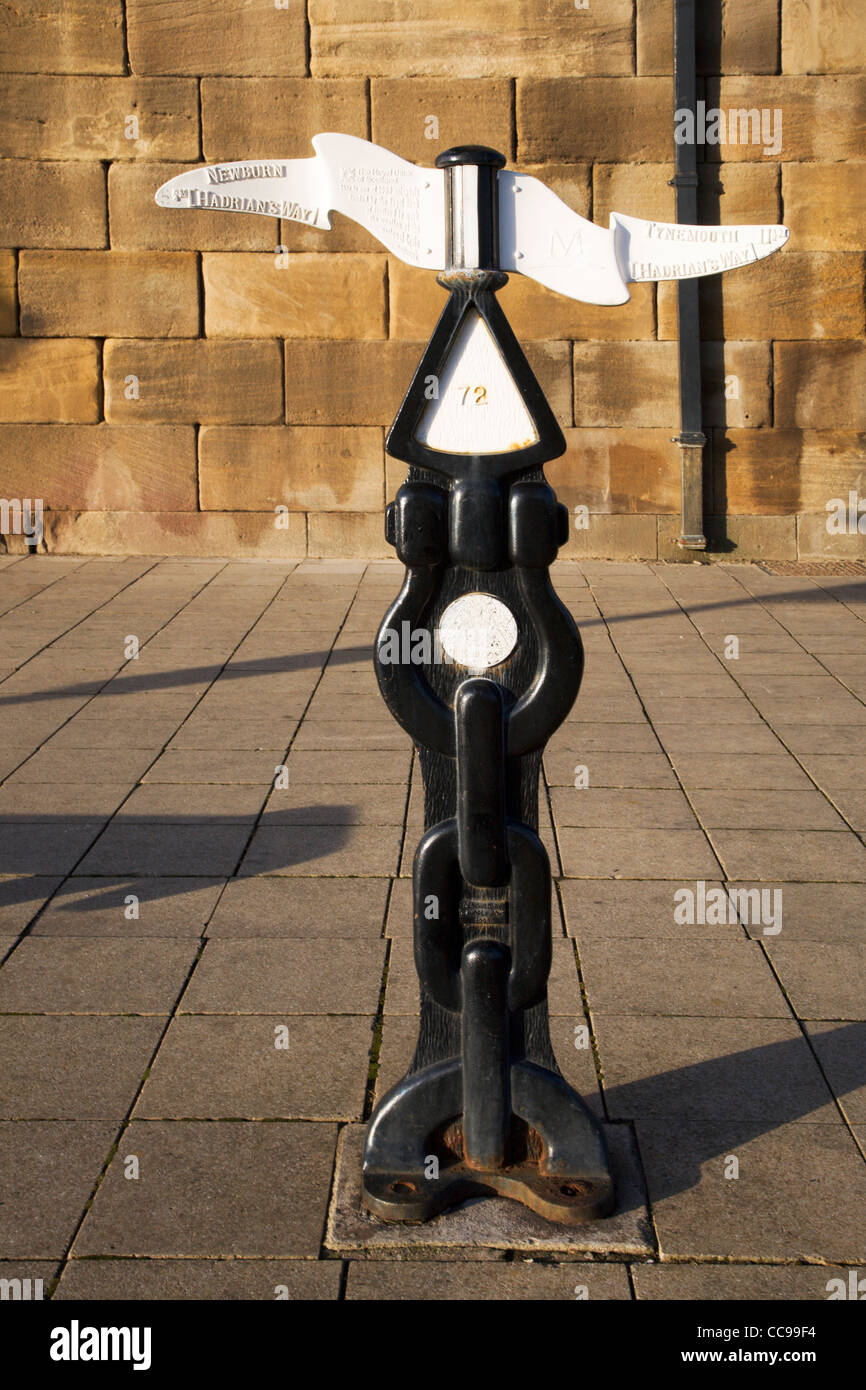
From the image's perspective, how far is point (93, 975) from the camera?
385 centimetres

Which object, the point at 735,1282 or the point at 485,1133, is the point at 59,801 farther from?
the point at 735,1282

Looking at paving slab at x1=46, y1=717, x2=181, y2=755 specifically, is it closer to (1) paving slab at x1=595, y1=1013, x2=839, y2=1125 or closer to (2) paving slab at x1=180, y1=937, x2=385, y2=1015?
(2) paving slab at x1=180, y1=937, x2=385, y2=1015

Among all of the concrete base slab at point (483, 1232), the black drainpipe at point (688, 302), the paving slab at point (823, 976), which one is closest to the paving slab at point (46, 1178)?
the concrete base slab at point (483, 1232)

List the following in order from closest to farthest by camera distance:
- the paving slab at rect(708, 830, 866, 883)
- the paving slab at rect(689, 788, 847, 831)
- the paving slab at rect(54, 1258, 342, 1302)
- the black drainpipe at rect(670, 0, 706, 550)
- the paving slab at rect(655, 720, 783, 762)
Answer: the paving slab at rect(54, 1258, 342, 1302) → the paving slab at rect(708, 830, 866, 883) → the paving slab at rect(689, 788, 847, 831) → the paving slab at rect(655, 720, 783, 762) → the black drainpipe at rect(670, 0, 706, 550)

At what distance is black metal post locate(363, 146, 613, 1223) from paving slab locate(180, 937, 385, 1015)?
82 centimetres

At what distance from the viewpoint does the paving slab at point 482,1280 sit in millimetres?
2557

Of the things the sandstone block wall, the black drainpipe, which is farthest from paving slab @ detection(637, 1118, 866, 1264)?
the sandstone block wall

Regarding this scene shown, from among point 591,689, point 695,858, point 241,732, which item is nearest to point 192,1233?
point 695,858

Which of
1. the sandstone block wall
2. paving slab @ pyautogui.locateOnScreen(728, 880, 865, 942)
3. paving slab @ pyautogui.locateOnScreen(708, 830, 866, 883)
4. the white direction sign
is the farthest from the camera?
the sandstone block wall

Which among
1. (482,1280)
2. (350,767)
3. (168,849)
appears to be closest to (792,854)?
(350,767)

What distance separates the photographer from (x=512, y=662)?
8.95 feet

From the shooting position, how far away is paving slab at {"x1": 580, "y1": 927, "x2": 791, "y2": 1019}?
3660 millimetres

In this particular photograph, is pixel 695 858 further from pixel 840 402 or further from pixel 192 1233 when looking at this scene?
pixel 840 402

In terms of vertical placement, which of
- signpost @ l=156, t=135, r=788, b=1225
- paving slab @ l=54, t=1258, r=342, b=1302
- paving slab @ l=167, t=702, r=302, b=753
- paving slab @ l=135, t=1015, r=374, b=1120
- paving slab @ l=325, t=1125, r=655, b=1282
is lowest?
paving slab @ l=325, t=1125, r=655, b=1282
